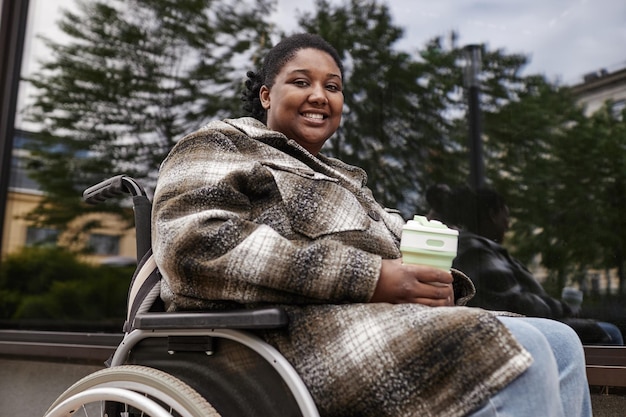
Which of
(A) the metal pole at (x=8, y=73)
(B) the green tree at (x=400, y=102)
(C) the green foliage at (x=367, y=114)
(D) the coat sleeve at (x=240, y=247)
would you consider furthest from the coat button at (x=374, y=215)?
(A) the metal pole at (x=8, y=73)

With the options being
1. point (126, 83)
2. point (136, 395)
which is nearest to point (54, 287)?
point (126, 83)

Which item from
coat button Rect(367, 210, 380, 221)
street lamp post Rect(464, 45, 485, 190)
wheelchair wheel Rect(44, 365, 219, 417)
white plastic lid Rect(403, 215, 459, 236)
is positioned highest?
street lamp post Rect(464, 45, 485, 190)

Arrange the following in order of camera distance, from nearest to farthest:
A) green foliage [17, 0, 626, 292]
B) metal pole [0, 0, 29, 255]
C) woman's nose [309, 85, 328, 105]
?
woman's nose [309, 85, 328, 105] → green foliage [17, 0, 626, 292] → metal pole [0, 0, 29, 255]

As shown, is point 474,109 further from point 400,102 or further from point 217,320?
point 217,320

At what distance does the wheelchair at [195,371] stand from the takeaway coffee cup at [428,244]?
0.25m

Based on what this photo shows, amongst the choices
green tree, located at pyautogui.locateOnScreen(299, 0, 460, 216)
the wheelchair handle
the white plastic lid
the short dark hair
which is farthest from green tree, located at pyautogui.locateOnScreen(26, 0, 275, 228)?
the white plastic lid

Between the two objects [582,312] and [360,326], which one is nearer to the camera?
[360,326]

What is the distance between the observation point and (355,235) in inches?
53.9

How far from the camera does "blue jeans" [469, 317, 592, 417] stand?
0.99 meters

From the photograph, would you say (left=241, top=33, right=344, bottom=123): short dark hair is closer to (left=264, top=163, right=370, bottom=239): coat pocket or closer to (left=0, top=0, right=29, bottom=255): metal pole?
(left=264, top=163, right=370, bottom=239): coat pocket

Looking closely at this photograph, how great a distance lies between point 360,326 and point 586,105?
6.37ft

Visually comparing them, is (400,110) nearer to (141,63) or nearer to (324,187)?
(141,63)

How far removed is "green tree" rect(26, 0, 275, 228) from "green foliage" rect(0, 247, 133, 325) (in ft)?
0.74

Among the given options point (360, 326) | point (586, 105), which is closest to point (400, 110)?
point (586, 105)
